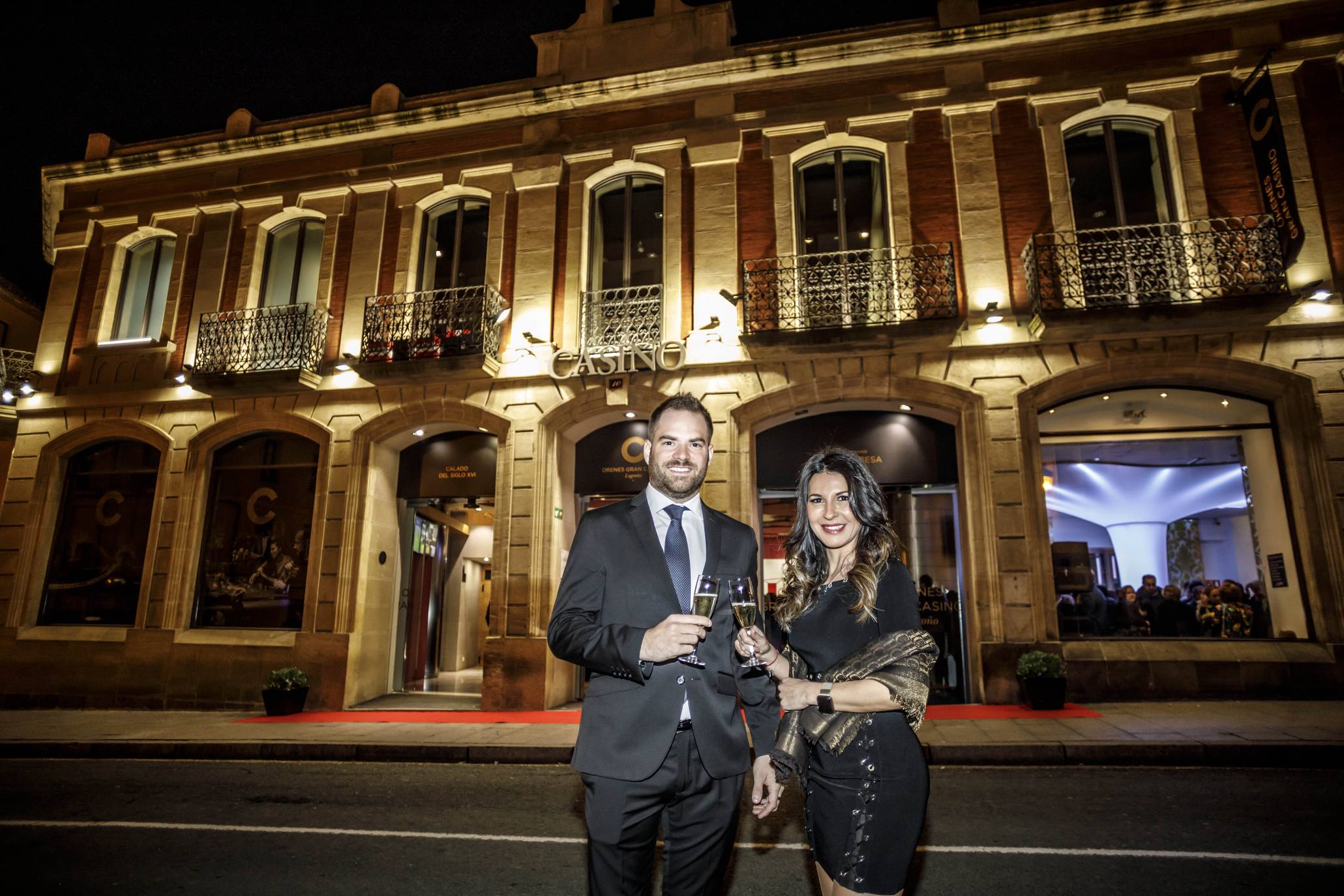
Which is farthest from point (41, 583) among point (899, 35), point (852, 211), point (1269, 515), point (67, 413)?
point (1269, 515)

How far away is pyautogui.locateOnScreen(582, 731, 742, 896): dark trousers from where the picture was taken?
87.8 inches

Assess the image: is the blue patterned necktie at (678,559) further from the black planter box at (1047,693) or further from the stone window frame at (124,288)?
the stone window frame at (124,288)

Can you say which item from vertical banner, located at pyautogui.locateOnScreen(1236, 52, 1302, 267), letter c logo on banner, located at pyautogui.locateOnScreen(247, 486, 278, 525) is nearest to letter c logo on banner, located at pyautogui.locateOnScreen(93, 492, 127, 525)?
letter c logo on banner, located at pyautogui.locateOnScreen(247, 486, 278, 525)

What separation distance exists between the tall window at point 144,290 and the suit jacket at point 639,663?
15621 mm

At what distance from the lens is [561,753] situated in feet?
24.6

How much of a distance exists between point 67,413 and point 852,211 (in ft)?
50.8

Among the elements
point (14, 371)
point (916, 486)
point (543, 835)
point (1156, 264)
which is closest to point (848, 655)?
point (543, 835)

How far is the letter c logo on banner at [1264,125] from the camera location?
998 centimetres

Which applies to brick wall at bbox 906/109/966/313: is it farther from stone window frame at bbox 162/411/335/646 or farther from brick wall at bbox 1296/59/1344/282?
stone window frame at bbox 162/411/335/646

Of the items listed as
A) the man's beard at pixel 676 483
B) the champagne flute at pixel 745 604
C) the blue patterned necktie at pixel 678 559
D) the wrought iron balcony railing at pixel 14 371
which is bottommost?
the champagne flute at pixel 745 604

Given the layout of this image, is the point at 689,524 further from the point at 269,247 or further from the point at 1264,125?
the point at 269,247

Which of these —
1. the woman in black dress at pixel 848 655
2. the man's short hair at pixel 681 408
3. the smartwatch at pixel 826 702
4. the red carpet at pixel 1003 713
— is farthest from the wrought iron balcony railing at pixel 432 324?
the smartwatch at pixel 826 702

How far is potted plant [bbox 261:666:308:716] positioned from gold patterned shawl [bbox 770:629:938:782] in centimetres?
1057

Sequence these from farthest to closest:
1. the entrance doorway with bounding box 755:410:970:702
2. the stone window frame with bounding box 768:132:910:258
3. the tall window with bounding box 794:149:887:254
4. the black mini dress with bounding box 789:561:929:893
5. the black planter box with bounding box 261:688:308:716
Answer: the tall window with bounding box 794:149:887:254, the stone window frame with bounding box 768:132:910:258, the entrance doorway with bounding box 755:410:970:702, the black planter box with bounding box 261:688:308:716, the black mini dress with bounding box 789:561:929:893
